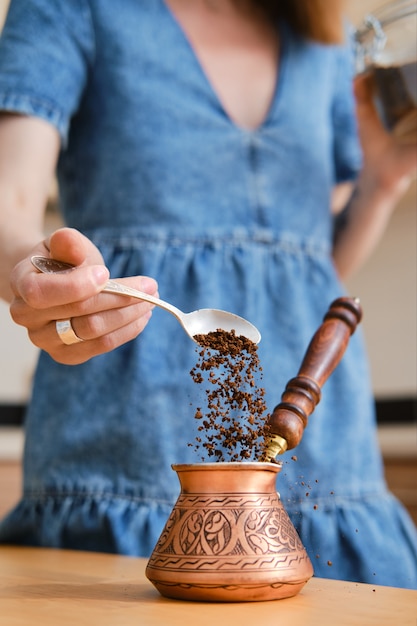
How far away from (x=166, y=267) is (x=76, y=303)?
0.35 metres

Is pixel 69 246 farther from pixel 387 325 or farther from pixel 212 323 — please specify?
pixel 387 325

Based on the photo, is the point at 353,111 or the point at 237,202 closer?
the point at 237,202

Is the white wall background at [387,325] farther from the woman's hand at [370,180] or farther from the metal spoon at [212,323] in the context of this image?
the metal spoon at [212,323]

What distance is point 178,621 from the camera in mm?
452

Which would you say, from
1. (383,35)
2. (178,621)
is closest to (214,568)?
(178,621)

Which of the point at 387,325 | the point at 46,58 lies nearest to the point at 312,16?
the point at 46,58

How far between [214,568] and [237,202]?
525mm

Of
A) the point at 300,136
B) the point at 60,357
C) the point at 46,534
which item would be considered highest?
the point at 300,136

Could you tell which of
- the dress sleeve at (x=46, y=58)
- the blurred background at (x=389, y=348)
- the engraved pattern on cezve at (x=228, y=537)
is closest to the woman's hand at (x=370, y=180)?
the dress sleeve at (x=46, y=58)

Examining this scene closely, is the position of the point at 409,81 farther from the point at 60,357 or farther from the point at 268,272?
the point at 60,357

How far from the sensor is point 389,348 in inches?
148

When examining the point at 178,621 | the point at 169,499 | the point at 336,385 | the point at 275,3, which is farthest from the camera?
the point at 275,3

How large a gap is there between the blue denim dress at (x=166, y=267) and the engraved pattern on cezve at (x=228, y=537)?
0.26m

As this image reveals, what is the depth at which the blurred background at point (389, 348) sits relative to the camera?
3635mm
